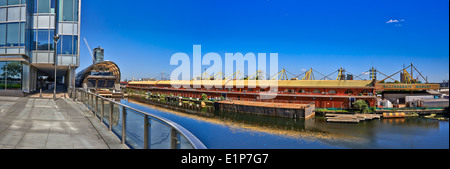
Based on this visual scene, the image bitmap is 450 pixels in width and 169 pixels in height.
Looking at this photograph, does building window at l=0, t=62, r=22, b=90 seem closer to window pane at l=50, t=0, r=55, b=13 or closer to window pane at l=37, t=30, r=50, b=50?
window pane at l=37, t=30, r=50, b=50

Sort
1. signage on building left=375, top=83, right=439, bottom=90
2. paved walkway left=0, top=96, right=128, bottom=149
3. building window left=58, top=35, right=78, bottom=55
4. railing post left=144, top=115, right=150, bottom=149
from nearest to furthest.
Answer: railing post left=144, top=115, right=150, bottom=149 → paved walkway left=0, top=96, right=128, bottom=149 → building window left=58, top=35, right=78, bottom=55 → signage on building left=375, top=83, right=439, bottom=90

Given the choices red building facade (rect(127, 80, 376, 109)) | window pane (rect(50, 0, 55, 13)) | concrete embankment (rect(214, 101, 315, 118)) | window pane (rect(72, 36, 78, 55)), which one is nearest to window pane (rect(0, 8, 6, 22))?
window pane (rect(50, 0, 55, 13))

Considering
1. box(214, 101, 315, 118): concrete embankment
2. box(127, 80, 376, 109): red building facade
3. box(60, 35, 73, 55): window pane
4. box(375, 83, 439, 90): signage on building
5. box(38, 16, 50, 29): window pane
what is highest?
box(38, 16, 50, 29): window pane

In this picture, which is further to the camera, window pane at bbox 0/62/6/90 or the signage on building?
the signage on building

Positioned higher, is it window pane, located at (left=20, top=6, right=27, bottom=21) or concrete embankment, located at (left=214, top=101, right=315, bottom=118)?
window pane, located at (left=20, top=6, right=27, bottom=21)

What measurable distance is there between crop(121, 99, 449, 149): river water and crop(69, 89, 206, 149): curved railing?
1553cm

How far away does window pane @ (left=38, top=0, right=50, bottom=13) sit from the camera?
21031 millimetres

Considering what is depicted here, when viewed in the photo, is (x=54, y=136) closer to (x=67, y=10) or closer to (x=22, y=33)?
(x=22, y=33)

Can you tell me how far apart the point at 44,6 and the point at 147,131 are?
23.6 metres

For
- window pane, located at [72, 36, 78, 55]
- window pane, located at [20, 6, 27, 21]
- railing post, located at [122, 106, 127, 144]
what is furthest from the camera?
window pane, located at [72, 36, 78, 55]

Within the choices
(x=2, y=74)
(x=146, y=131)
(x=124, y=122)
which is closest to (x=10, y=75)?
(x=2, y=74)

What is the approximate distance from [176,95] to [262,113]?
1145 inches

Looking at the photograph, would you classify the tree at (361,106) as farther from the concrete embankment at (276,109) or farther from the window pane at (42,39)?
the window pane at (42,39)
